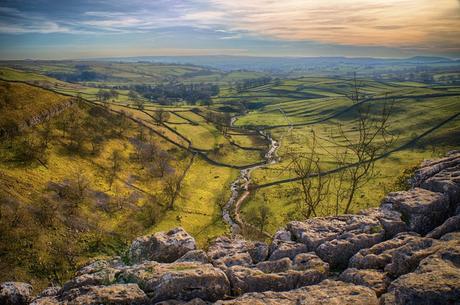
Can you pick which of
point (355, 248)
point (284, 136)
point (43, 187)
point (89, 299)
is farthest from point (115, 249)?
point (284, 136)

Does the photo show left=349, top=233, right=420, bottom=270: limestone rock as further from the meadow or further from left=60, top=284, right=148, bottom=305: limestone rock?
the meadow

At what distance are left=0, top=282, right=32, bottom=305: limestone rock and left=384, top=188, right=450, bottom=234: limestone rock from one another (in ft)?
74.7

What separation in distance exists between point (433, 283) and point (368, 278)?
2951 millimetres

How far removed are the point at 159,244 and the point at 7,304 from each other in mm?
8777

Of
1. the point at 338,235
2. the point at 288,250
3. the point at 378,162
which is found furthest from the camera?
the point at 378,162

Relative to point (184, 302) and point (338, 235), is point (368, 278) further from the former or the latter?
point (184, 302)

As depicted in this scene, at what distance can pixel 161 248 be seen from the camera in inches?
768

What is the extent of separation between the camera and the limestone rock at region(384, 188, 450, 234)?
1794cm

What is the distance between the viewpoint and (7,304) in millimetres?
17281

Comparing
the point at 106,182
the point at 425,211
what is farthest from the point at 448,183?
the point at 106,182

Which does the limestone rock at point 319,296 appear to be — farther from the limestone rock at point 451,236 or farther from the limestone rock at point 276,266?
the limestone rock at point 451,236

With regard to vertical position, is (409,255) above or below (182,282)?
above

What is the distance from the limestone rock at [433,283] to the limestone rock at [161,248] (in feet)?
39.0

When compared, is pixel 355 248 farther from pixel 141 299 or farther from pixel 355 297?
pixel 141 299
